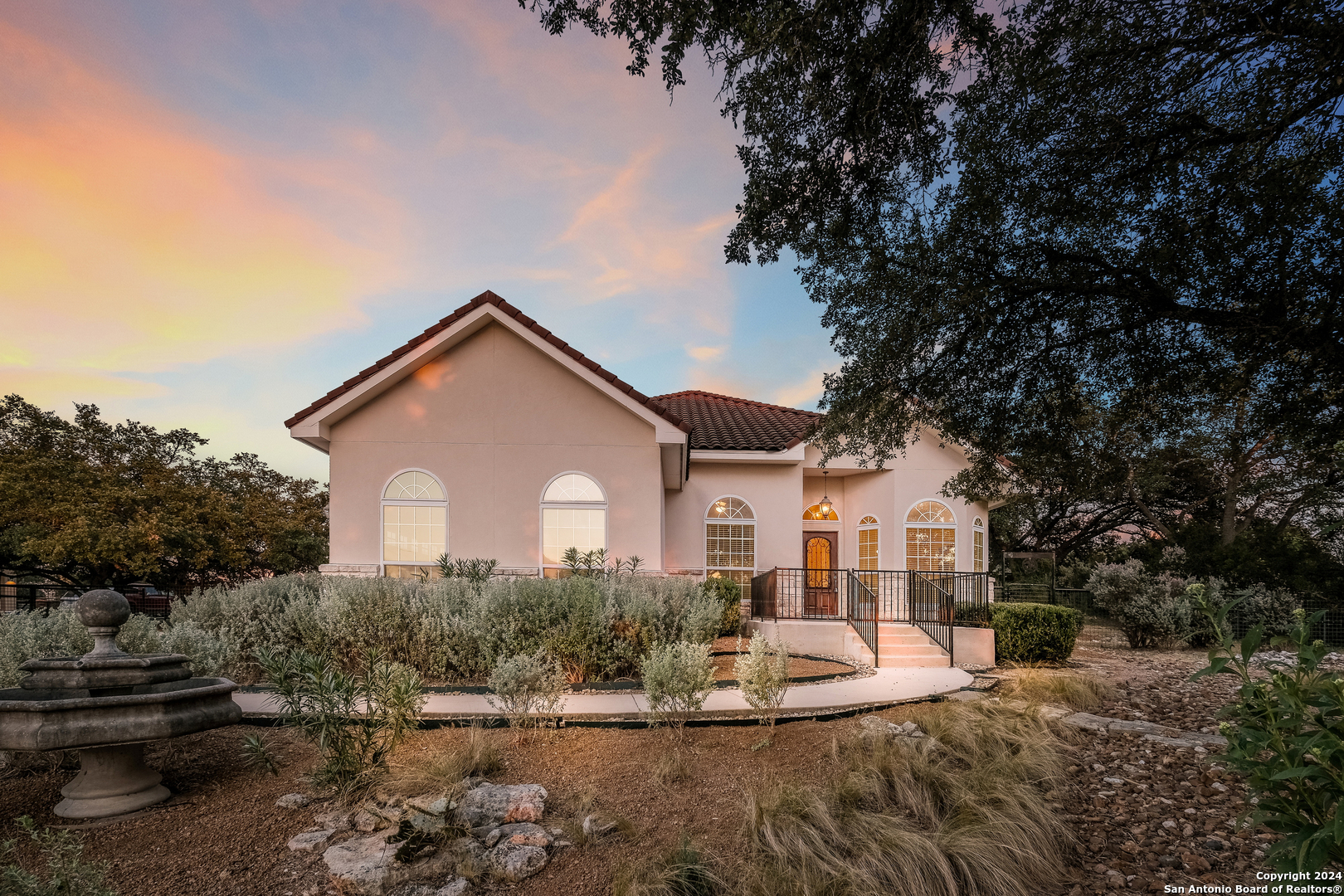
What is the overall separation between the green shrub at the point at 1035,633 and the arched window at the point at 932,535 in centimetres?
459

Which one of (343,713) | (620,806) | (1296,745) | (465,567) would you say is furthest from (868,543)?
(1296,745)

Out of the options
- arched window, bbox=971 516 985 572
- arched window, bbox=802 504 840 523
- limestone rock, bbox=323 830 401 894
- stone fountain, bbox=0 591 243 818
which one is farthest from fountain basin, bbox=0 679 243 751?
arched window, bbox=971 516 985 572

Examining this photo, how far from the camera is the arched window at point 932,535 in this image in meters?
16.0

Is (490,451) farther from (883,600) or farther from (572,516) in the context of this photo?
(883,600)

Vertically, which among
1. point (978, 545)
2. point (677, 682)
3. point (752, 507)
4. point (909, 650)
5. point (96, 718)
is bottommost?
point (909, 650)

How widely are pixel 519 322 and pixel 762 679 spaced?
8568mm

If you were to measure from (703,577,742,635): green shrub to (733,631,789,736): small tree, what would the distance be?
18.7ft

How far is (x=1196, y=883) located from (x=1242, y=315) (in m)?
4.58

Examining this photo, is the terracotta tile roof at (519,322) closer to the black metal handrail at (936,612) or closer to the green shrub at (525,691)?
the black metal handrail at (936,612)

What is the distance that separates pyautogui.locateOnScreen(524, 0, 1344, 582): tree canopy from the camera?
5.34 m

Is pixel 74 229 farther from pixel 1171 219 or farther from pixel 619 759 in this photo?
pixel 1171 219

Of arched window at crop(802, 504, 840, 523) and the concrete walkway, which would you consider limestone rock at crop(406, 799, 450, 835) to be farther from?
arched window at crop(802, 504, 840, 523)

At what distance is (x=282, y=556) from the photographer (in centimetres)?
2069

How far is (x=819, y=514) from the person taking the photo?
17.3 m
